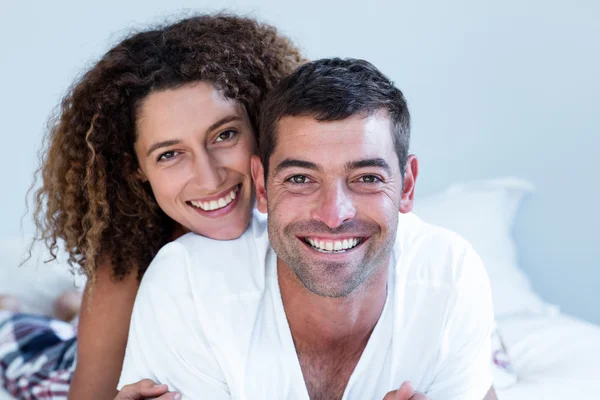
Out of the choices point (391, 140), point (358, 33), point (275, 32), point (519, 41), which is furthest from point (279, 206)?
point (519, 41)

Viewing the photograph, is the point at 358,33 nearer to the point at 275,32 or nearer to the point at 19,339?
the point at 275,32

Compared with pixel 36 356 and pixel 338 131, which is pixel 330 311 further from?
pixel 36 356

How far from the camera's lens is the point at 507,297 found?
2.70 meters

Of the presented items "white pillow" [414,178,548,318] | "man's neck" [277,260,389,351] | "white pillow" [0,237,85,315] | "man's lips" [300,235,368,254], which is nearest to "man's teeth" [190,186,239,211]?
"man's neck" [277,260,389,351]

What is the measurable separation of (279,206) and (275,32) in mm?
680

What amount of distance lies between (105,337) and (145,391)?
40 cm

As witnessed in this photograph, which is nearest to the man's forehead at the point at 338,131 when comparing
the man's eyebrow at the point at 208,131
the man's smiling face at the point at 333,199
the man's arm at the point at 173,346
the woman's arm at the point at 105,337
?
the man's smiling face at the point at 333,199

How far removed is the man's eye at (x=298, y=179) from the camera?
153cm

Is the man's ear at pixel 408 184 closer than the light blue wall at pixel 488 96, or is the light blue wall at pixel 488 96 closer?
the man's ear at pixel 408 184

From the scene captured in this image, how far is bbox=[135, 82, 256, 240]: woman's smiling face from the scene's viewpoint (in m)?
1.73

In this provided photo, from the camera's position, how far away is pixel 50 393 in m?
2.24

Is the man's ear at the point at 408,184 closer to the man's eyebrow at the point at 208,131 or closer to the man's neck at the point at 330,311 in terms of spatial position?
the man's neck at the point at 330,311

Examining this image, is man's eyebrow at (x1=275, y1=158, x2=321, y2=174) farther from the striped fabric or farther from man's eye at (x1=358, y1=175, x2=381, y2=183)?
the striped fabric

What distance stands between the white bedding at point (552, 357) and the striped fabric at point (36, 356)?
121 centimetres
